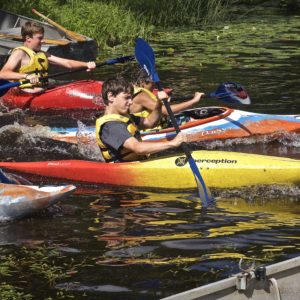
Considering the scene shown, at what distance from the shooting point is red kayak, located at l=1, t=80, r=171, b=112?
1226 centimetres

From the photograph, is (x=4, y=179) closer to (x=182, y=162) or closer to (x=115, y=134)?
(x=115, y=134)

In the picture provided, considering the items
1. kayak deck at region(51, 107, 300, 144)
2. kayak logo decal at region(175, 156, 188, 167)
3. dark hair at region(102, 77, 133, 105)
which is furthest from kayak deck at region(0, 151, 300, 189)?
kayak deck at region(51, 107, 300, 144)

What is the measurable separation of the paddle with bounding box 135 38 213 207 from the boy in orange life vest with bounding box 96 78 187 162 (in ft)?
0.78

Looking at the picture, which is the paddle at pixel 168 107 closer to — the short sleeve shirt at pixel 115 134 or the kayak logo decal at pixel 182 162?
the kayak logo decal at pixel 182 162

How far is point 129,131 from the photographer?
808cm

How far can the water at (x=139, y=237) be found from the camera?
5.77 meters

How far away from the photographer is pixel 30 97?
40.2ft

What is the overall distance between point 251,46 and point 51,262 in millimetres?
13274

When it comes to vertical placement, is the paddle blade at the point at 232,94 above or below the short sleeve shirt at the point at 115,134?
above

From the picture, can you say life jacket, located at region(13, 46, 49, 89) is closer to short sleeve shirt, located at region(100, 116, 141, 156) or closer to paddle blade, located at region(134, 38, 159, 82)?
paddle blade, located at region(134, 38, 159, 82)

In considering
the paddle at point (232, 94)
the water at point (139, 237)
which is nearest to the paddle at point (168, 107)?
the water at point (139, 237)

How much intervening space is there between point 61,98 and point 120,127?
14.8ft

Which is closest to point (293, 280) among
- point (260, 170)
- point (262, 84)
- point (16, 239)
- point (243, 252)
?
point (243, 252)

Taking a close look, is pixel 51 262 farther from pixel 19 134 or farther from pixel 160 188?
pixel 19 134
